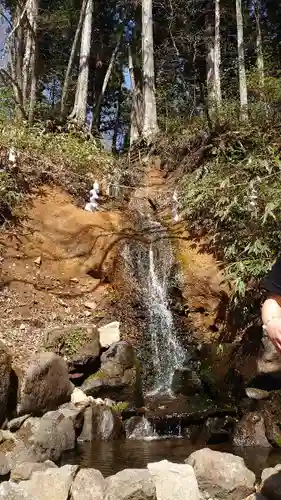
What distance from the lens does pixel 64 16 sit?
17.8m

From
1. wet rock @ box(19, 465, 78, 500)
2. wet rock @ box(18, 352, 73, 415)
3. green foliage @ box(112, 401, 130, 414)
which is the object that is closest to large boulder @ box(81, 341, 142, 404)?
green foliage @ box(112, 401, 130, 414)

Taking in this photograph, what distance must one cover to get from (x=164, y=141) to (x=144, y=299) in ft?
21.2

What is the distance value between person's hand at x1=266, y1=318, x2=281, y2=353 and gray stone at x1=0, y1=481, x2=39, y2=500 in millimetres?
2830

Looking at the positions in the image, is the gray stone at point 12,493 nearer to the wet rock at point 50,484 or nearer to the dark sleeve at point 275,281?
the wet rock at point 50,484

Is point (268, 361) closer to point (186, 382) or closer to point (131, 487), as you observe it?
point (186, 382)

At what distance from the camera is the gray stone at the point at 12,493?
4195 mm

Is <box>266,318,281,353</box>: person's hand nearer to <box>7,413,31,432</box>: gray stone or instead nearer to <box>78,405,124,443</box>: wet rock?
<box>7,413,31,432</box>: gray stone

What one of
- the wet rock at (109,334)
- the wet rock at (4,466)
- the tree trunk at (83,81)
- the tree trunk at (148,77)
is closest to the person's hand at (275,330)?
the wet rock at (4,466)

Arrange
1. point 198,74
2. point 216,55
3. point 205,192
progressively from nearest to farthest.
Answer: point 205,192 < point 216,55 < point 198,74

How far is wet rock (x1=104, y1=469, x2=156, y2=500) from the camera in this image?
432 cm

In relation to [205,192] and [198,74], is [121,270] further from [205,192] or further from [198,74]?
[198,74]

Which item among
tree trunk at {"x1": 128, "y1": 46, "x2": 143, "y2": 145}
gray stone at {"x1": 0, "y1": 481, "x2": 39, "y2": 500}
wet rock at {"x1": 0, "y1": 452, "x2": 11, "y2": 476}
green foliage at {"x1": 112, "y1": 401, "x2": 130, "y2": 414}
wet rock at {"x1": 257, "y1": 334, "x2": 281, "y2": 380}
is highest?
tree trunk at {"x1": 128, "y1": 46, "x2": 143, "y2": 145}

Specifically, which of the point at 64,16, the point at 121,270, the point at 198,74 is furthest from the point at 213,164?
the point at 198,74

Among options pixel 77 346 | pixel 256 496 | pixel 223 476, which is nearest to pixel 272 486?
pixel 256 496
